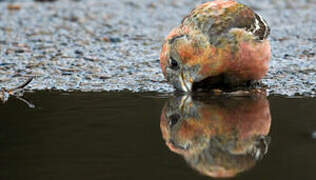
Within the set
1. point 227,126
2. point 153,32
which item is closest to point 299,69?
point 227,126

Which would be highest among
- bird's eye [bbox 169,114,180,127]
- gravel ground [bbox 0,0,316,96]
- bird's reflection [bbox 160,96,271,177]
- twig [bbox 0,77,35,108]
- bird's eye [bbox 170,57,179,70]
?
bird's eye [bbox 170,57,179,70]

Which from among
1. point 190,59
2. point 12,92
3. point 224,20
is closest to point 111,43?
point 12,92

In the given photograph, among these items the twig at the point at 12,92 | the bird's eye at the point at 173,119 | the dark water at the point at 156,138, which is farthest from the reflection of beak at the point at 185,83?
the twig at the point at 12,92

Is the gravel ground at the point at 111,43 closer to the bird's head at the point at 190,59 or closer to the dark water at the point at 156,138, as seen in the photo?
the bird's head at the point at 190,59

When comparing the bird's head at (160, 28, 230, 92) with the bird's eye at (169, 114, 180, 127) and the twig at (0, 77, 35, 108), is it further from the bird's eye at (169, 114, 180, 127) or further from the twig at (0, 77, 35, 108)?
the twig at (0, 77, 35, 108)

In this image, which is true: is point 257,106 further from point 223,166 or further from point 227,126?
point 223,166

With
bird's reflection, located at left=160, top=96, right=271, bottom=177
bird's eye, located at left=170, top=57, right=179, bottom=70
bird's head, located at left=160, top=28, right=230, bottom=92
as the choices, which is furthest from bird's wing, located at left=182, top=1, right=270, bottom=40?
bird's reflection, located at left=160, top=96, right=271, bottom=177

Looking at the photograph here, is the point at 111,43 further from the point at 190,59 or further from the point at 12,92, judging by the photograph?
the point at 190,59
